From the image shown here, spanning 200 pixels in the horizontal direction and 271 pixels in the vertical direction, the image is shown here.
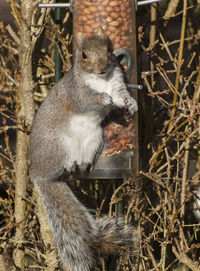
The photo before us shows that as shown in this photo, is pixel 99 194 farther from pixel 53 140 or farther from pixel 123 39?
pixel 123 39

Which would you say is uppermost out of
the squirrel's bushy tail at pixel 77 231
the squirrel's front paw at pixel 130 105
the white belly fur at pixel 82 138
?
the squirrel's front paw at pixel 130 105

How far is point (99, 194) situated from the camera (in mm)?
2510

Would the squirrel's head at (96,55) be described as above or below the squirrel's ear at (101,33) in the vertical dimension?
below

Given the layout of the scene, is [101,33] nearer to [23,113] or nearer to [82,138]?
[82,138]

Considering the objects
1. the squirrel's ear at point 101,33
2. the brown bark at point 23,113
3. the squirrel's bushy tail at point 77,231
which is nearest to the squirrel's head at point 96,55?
the squirrel's ear at point 101,33

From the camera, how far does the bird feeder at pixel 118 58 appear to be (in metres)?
1.95

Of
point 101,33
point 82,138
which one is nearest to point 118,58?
point 101,33

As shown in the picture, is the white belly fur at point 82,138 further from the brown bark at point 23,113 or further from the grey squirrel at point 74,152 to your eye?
the brown bark at point 23,113

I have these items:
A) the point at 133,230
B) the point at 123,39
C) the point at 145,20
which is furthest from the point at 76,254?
the point at 145,20

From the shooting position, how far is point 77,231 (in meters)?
1.96

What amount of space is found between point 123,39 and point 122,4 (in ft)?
0.42

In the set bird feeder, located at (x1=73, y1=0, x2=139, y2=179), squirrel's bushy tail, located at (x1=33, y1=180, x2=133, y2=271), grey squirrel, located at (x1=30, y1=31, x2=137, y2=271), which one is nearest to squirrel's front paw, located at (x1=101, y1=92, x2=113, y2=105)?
grey squirrel, located at (x1=30, y1=31, x2=137, y2=271)

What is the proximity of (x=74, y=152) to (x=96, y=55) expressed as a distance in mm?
403

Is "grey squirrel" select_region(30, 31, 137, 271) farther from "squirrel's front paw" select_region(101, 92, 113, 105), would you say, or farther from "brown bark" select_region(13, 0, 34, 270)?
"brown bark" select_region(13, 0, 34, 270)
